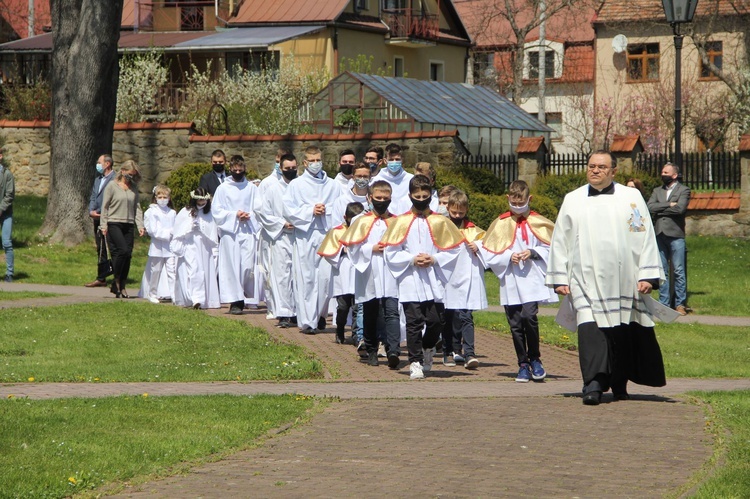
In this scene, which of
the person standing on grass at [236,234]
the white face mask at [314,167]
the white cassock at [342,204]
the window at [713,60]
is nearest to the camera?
the white cassock at [342,204]

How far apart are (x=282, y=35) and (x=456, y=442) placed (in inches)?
1567

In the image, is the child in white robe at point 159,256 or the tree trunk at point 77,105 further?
the tree trunk at point 77,105

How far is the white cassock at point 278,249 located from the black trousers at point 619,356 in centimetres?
605

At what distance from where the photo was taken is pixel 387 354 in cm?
1253

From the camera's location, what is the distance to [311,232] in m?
15.6

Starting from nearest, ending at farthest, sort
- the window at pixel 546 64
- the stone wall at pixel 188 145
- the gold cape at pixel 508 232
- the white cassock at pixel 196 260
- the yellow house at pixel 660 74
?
the gold cape at pixel 508 232 < the white cassock at pixel 196 260 < the stone wall at pixel 188 145 < the yellow house at pixel 660 74 < the window at pixel 546 64

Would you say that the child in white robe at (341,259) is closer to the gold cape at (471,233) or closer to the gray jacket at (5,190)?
the gold cape at (471,233)

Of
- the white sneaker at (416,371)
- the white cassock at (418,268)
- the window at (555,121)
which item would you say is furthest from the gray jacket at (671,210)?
the window at (555,121)

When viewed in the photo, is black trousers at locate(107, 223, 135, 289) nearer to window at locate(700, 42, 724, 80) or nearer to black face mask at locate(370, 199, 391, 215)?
black face mask at locate(370, 199, 391, 215)

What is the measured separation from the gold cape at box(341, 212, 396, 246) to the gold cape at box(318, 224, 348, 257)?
670mm

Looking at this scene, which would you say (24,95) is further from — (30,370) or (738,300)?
(30,370)

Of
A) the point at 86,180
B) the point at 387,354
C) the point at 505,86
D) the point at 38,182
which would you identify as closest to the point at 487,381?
the point at 387,354

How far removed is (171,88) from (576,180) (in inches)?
781

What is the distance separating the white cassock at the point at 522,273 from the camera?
1160cm
